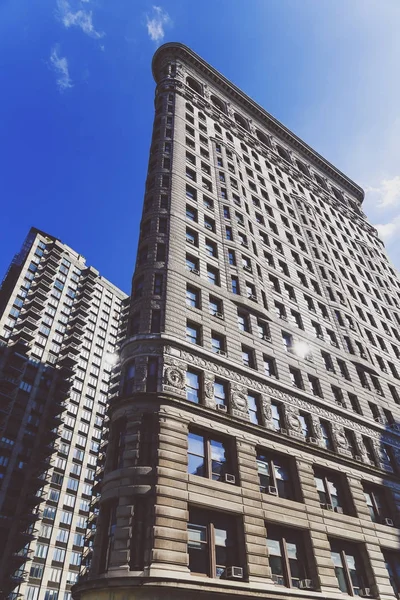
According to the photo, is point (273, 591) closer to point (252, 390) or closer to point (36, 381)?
point (252, 390)

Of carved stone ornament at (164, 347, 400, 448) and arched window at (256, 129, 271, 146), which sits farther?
arched window at (256, 129, 271, 146)

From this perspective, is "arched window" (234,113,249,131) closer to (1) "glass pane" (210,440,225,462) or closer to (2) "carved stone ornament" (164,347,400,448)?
(2) "carved stone ornament" (164,347,400,448)

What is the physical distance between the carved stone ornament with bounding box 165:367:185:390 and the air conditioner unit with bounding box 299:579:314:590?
36.1 feet

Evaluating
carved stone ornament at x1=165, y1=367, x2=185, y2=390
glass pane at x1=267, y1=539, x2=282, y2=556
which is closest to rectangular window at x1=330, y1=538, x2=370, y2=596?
glass pane at x1=267, y1=539, x2=282, y2=556

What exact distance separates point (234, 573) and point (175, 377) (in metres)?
9.50

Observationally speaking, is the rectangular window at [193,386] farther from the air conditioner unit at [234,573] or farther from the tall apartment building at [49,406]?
the tall apartment building at [49,406]

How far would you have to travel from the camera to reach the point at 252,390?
26.5 m

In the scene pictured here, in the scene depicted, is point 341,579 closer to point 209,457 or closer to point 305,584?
point 305,584

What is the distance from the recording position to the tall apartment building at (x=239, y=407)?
1803cm

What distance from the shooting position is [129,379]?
23.4 m

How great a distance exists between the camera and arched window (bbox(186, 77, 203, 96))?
59094 millimetres

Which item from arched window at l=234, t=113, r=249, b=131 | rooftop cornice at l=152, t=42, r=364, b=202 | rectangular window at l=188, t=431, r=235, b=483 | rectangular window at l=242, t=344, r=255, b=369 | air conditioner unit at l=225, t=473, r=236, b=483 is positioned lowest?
air conditioner unit at l=225, t=473, r=236, b=483

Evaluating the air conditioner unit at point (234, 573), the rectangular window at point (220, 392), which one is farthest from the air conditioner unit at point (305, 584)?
the rectangular window at point (220, 392)

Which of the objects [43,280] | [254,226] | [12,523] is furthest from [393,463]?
[43,280]
